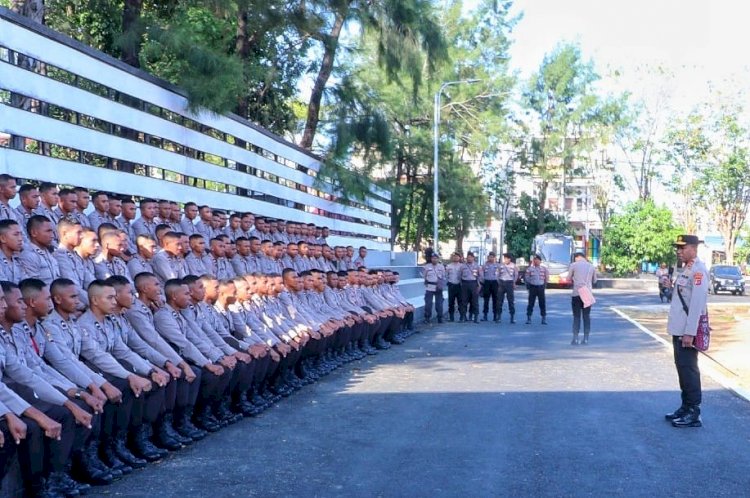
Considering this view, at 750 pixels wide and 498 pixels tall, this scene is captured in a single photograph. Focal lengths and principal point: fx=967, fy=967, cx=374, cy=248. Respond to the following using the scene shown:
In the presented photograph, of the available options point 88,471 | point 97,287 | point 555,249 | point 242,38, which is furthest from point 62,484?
point 555,249

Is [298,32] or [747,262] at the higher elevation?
[298,32]

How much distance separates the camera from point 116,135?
1514cm

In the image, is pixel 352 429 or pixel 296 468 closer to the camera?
pixel 296 468

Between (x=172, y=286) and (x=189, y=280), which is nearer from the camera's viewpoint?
(x=172, y=286)

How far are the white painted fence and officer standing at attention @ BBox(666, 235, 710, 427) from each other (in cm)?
806

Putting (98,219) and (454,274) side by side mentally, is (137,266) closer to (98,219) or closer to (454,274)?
(98,219)

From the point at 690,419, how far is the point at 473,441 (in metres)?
2.47

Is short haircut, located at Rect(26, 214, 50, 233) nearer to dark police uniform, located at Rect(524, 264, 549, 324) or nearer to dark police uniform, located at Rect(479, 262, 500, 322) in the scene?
dark police uniform, located at Rect(524, 264, 549, 324)

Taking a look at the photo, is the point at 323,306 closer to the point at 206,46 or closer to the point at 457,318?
the point at 206,46

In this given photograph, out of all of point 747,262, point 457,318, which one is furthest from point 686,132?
point 457,318

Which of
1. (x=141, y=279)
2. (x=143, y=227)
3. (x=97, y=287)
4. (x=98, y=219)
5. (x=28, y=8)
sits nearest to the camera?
(x=97, y=287)

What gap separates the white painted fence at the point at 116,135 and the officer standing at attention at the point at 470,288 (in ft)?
16.1

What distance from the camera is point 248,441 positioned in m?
8.77

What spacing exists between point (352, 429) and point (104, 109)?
25.0ft
